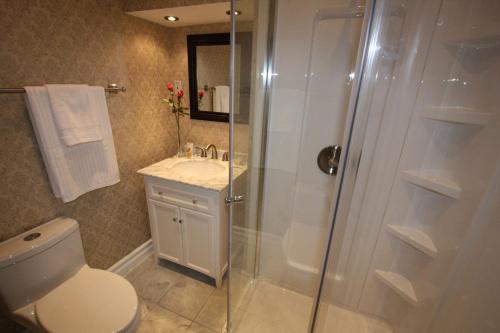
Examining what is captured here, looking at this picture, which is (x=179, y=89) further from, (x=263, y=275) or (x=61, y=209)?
(x=263, y=275)

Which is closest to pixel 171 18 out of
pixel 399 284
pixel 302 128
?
pixel 302 128

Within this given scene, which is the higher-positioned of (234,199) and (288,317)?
(234,199)

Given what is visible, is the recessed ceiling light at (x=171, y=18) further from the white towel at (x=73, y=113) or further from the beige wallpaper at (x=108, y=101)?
the white towel at (x=73, y=113)

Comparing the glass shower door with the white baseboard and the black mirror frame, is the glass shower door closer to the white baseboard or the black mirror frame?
the black mirror frame

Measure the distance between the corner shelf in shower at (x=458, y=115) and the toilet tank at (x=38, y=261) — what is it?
78.5 inches

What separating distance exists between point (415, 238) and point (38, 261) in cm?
194

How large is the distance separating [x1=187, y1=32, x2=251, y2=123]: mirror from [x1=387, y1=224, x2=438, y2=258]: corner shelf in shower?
144 centimetres

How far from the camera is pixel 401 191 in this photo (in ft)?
3.77

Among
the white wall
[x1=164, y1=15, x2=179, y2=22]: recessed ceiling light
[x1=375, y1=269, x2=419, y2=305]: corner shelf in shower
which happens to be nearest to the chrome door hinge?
the white wall

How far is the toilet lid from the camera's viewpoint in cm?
99

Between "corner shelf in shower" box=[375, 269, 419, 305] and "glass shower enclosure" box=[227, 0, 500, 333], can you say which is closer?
"glass shower enclosure" box=[227, 0, 500, 333]

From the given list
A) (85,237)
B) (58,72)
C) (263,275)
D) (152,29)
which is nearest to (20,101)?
(58,72)

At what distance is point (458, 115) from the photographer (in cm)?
87

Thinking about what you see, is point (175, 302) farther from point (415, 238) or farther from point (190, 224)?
point (415, 238)
